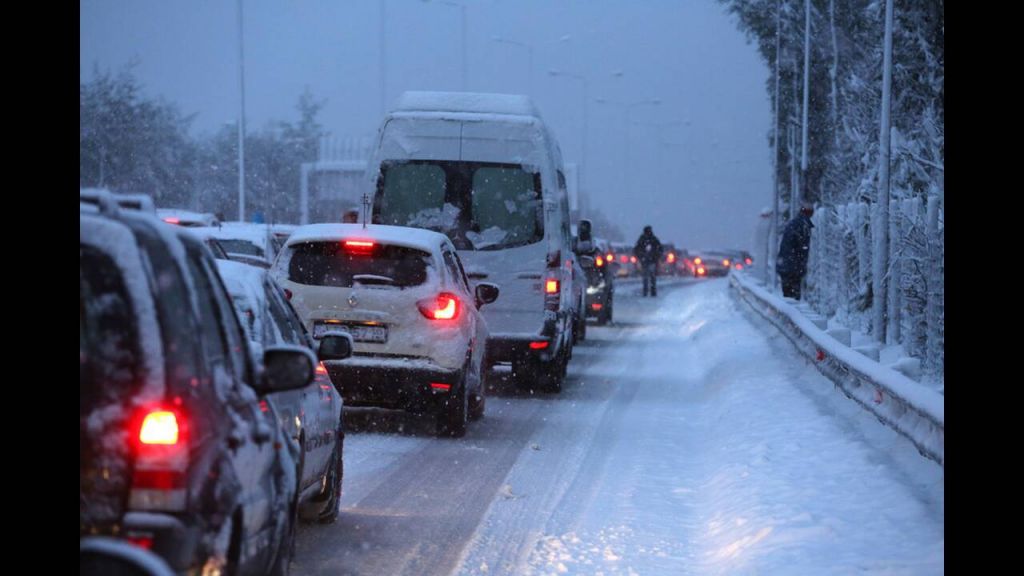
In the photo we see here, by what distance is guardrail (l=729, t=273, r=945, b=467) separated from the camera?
8.40m

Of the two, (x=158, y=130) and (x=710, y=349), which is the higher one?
(x=158, y=130)

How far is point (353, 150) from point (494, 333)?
46.5 m

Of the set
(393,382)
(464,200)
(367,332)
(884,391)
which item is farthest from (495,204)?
(884,391)

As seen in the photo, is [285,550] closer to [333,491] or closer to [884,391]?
[333,491]

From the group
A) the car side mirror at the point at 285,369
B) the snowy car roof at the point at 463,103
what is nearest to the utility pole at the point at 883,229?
the snowy car roof at the point at 463,103

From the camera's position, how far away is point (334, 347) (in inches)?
319

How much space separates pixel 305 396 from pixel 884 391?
156 inches

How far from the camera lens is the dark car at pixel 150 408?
14.6 feet

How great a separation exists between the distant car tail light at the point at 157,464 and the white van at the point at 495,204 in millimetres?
12860

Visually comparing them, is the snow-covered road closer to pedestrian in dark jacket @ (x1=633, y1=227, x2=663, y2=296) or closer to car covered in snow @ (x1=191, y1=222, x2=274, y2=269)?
car covered in snow @ (x1=191, y1=222, x2=274, y2=269)

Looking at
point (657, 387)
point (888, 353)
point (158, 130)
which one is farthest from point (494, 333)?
point (158, 130)
